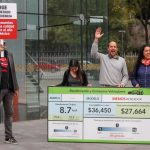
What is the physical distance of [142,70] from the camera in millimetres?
9352

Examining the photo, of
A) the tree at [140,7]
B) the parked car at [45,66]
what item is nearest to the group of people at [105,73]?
the parked car at [45,66]

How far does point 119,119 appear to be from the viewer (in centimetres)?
937

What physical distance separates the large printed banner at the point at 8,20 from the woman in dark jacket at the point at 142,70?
2.69 m

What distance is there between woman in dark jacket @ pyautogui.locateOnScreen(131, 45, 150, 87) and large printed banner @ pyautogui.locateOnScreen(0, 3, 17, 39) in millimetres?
2694

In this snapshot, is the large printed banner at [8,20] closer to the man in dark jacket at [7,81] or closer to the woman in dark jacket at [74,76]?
the man in dark jacket at [7,81]

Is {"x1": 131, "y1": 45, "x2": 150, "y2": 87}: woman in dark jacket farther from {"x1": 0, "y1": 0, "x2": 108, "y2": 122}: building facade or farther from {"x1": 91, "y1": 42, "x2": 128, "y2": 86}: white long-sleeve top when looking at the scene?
{"x1": 0, "y1": 0, "x2": 108, "y2": 122}: building facade

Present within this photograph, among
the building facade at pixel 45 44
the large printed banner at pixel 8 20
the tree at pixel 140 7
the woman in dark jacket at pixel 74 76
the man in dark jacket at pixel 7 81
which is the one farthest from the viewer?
the tree at pixel 140 7

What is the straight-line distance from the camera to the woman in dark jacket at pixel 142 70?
9320mm

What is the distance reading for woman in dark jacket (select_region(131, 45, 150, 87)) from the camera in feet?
30.6

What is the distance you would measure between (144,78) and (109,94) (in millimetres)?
675

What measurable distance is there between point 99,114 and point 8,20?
2731mm

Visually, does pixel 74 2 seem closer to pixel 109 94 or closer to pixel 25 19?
pixel 25 19

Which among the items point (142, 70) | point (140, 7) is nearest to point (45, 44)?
point (142, 70)

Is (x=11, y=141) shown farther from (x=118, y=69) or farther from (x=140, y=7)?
(x=140, y=7)
